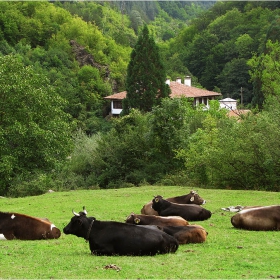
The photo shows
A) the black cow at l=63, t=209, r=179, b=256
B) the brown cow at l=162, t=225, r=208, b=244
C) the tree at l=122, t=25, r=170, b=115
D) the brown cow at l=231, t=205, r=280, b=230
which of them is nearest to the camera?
the black cow at l=63, t=209, r=179, b=256

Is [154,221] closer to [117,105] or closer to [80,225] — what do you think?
[80,225]

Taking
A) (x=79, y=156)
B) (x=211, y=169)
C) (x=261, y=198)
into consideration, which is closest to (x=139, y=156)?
(x=79, y=156)

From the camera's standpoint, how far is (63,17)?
13425 cm

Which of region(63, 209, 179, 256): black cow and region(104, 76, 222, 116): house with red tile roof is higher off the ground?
region(104, 76, 222, 116): house with red tile roof

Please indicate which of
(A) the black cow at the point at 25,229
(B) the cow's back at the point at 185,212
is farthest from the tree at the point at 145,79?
(A) the black cow at the point at 25,229

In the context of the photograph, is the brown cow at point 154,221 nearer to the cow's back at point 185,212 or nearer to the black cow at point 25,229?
the black cow at point 25,229

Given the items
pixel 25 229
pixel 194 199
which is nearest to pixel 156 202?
pixel 194 199

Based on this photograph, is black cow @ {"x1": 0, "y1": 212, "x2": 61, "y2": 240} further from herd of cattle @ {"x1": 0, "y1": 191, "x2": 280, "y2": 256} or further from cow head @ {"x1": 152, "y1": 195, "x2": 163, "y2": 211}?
cow head @ {"x1": 152, "y1": 195, "x2": 163, "y2": 211}

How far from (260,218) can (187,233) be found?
3244mm

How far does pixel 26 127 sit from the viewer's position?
40.3m

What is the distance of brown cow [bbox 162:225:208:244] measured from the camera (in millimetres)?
13836

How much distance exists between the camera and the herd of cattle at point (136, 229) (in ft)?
41.4

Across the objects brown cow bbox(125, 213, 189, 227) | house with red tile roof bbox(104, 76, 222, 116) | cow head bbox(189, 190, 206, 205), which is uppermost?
house with red tile roof bbox(104, 76, 222, 116)

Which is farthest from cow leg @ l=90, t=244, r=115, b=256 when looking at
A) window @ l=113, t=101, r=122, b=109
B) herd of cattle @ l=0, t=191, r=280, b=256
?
window @ l=113, t=101, r=122, b=109
